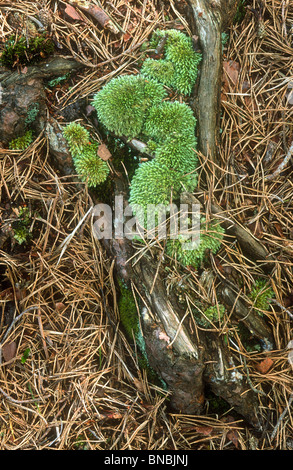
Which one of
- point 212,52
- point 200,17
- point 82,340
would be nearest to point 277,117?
point 212,52

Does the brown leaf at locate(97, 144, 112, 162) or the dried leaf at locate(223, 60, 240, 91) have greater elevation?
the dried leaf at locate(223, 60, 240, 91)

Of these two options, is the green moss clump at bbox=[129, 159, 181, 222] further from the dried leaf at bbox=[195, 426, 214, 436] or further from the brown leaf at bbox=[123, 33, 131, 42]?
the dried leaf at bbox=[195, 426, 214, 436]

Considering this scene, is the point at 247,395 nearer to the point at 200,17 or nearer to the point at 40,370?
the point at 40,370

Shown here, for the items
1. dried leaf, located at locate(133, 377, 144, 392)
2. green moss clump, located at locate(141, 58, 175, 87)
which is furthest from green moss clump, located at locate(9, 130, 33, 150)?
dried leaf, located at locate(133, 377, 144, 392)

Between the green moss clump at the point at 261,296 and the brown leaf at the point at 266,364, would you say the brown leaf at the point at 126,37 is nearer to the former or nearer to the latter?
the green moss clump at the point at 261,296

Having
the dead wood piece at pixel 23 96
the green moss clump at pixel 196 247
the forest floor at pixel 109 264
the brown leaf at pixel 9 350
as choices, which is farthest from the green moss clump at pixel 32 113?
the brown leaf at pixel 9 350

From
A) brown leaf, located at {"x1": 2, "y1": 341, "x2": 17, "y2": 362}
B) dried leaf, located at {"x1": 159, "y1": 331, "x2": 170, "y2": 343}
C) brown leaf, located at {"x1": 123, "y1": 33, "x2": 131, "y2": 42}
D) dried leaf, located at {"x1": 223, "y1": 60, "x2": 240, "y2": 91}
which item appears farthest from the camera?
dried leaf, located at {"x1": 223, "y1": 60, "x2": 240, "y2": 91}
